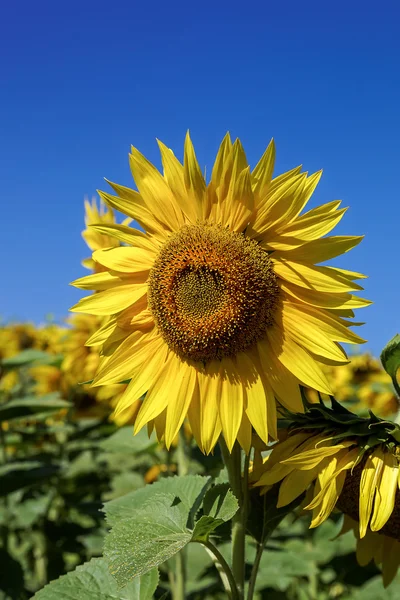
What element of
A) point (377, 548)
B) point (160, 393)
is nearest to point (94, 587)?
point (160, 393)

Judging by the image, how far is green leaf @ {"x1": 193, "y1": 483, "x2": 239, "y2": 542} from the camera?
192 centimetres

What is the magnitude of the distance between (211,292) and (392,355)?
640mm

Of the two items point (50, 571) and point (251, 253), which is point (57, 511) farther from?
point (251, 253)

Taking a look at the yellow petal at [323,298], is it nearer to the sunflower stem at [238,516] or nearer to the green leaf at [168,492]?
the sunflower stem at [238,516]

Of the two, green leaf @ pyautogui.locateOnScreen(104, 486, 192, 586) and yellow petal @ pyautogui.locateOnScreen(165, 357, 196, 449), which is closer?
green leaf @ pyautogui.locateOnScreen(104, 486, 192, 586)

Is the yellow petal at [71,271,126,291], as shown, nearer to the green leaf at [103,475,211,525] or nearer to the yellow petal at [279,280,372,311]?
the yellow petal at [279,280,372,311]

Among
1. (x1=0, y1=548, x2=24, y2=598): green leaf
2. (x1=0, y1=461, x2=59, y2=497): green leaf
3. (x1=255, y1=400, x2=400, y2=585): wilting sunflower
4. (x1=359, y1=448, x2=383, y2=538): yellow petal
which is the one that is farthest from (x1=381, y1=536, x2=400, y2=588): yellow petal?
(x1=0, y1=461, x2=59, y2=497): green leaf

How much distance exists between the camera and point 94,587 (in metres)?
2.29

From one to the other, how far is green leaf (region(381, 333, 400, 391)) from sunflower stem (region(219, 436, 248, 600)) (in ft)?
1.62

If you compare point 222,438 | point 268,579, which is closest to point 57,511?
point 268,579

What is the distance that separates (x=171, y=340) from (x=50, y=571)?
3.77 metres

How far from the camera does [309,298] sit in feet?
7.39

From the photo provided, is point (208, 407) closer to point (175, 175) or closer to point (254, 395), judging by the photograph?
point (254, 395)

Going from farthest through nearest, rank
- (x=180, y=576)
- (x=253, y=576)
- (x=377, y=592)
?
(x=377, y=592) → (x=180, y=576) → (x=253, y=576)
